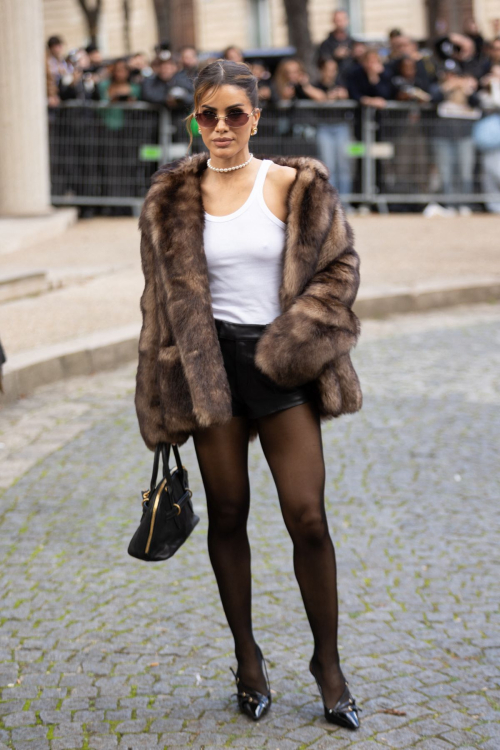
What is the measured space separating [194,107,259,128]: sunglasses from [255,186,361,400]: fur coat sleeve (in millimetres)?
306

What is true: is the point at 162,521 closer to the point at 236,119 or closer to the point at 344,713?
the point at 344,713

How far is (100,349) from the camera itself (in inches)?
316

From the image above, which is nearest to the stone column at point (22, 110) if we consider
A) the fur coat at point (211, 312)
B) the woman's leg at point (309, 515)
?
the fur coat at point (211, 312)

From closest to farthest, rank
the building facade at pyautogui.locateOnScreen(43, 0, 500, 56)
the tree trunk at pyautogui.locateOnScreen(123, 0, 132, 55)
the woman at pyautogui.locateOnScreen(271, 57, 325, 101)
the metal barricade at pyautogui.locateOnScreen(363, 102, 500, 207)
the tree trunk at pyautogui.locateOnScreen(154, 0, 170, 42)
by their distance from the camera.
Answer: the woman at pyautogui.locateOnScreen(271, 57, 325, 101) → the metal barricade at pyautogui.locateOnScreen(363, 102, 500, 207) → the tree trunk at pyautogui.locateOnScreen(154, 0, 170, 42) → the building facade at pyautogui.locateOnScreen(43, 0, 500, 56) → the tree trunk at pyautogui.locateOnScreen(123, 0, 132, 55)

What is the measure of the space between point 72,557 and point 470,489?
196cm

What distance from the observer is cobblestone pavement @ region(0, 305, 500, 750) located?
328 centimetres

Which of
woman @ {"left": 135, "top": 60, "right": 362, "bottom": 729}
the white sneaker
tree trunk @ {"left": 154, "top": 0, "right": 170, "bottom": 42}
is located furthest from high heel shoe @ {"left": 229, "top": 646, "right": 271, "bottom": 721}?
tree trunk @ {"left": 154, "top": 0, "right": 170, "bottom": 42}

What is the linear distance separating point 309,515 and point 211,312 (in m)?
0.64

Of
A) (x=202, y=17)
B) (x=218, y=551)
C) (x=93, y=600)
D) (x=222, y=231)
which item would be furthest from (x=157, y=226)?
(x=202, y=17)

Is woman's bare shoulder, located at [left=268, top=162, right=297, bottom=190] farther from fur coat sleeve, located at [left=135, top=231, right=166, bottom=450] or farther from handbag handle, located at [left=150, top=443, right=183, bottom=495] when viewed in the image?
handbag handle, located at [left=150, top=443, right=183, bottom=495]

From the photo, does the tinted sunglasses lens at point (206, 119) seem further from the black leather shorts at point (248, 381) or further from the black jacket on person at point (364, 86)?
the black jacket on person at point (364, 86)

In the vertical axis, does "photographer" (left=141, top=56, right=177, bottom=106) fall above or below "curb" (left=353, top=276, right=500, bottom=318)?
above

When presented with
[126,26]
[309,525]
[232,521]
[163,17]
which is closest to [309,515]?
[309,525]

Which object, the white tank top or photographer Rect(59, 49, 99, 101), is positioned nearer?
the white tank top
